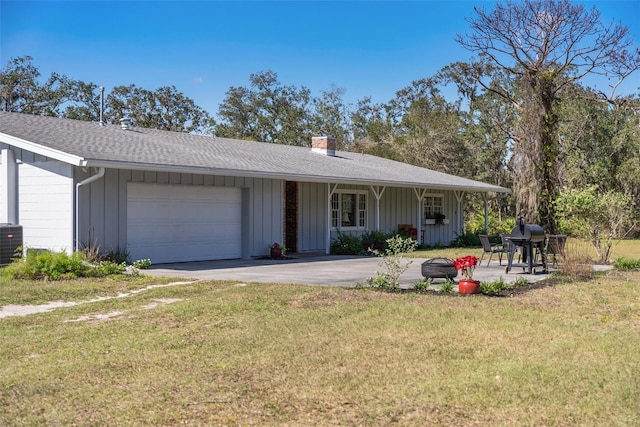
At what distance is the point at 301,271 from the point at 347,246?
6.24m

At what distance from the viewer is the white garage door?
15.6m

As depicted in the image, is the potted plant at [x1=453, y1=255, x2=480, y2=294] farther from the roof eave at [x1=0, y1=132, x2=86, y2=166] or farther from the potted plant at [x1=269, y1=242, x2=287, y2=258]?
the potted plant at [x1=269, y1=242, x2=287, y2=258]

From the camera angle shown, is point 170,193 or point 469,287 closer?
A: point 469,287

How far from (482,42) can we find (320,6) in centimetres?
750

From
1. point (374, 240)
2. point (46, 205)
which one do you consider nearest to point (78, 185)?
point (46, 205)

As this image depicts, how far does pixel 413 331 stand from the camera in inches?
296

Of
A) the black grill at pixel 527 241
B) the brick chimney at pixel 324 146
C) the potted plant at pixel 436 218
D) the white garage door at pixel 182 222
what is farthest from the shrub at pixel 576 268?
the brick chimney at pixel 324 146

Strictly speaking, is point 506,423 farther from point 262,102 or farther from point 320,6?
point 262,102

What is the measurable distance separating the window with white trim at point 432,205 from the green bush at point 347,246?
5.60 meters

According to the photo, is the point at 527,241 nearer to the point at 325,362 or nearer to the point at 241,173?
the point at 241,173

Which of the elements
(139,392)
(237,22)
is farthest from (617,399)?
(237,22)

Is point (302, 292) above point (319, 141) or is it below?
below

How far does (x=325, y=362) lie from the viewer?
6242mm

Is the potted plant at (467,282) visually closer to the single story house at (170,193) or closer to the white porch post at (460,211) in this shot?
the single story house at (170,193)
